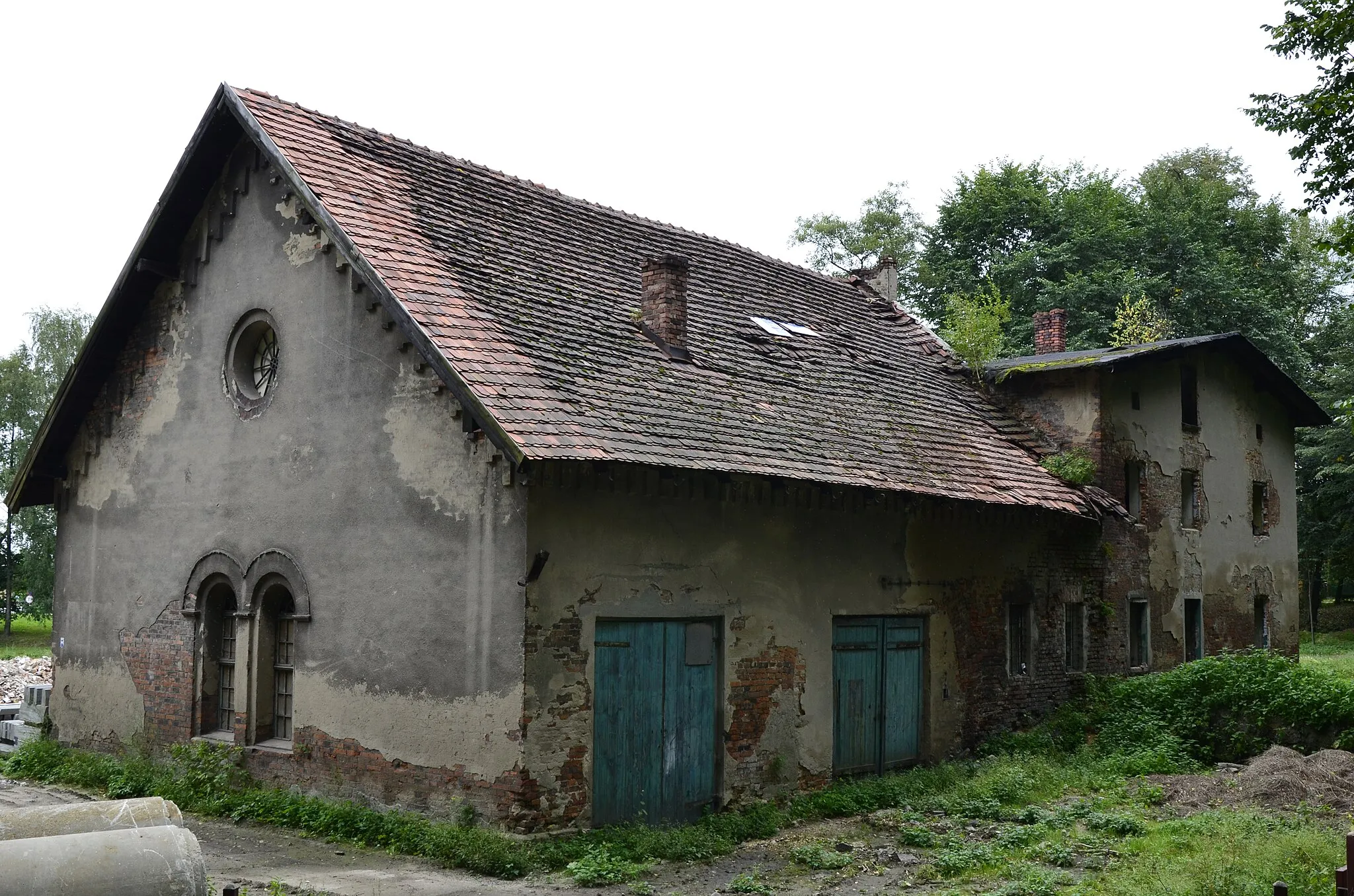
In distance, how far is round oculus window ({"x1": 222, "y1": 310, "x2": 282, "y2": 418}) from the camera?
1354 cm

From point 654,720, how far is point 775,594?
7.06 feet

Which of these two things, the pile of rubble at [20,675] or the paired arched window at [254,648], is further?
the pile of rubble at [20,675]

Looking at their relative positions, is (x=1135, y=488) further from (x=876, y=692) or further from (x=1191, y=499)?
(x=876, y=692)

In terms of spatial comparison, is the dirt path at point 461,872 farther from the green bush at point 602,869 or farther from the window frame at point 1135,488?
the window frame at point 1135,488

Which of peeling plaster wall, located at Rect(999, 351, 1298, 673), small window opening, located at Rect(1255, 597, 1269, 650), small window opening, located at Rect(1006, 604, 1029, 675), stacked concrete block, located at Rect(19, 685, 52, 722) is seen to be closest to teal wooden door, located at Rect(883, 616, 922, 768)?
small window opening, located at Rect(1006, 604, 1029, 675)

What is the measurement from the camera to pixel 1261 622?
869 inches

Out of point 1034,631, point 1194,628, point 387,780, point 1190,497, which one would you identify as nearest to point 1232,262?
point 1190,497

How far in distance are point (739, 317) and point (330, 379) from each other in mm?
5916

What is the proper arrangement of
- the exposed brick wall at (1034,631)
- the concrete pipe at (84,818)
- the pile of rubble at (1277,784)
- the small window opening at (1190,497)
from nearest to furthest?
the concrete pipe at (84,818), the pile of rubble at (1277,784), the exposed brick wall at (1034,631), the small window opening at (1190,497)

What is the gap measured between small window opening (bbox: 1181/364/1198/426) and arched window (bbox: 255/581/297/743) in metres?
15.0

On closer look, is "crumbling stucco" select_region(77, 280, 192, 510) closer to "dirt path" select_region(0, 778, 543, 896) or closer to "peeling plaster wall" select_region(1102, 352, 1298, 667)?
"dirt path" select_region(0, 778, 543, 896)

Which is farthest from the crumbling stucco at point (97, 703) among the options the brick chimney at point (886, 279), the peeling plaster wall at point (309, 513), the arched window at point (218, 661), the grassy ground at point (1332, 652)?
the grassy ground at point (1332, 652)

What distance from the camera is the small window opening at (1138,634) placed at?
19062mm

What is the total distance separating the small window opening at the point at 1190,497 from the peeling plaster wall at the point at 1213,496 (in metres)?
0.14
